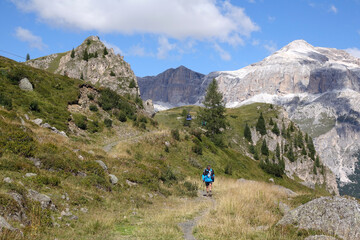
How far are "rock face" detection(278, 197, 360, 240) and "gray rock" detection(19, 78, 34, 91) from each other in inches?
1407

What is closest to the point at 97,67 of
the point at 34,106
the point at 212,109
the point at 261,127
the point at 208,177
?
the point at 212,109

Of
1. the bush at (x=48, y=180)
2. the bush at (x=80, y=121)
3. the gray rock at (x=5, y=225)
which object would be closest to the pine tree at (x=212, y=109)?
the bush at (x=80, y=121)

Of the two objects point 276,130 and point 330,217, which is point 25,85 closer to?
point 330,217

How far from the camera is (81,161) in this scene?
17078mm

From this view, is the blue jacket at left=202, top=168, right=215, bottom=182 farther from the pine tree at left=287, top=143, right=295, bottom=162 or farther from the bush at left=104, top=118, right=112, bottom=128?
the pine tree at left=287, top=143, right=295, bottom=162

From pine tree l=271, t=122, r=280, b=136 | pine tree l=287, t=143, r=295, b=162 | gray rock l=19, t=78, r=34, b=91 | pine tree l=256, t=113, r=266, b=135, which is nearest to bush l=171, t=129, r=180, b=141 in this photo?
gray rock l=19, t=78, r=34, b=91

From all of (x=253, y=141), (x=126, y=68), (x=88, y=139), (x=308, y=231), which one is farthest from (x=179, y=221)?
(x=253, y=141)

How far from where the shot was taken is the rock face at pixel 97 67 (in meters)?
108

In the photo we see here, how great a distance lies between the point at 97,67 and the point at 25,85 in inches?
3274

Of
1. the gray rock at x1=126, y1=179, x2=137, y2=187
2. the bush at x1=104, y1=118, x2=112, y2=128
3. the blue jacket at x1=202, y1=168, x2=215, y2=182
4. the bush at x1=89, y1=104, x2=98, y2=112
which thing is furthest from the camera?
the bush at x1=89, y1=104, x2=98, y2=112

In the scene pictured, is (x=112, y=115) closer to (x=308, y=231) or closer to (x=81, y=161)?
(x=81, y=161)

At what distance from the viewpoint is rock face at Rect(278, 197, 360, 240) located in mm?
9180

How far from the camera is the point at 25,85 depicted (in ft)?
114

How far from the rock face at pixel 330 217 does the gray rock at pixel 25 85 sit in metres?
35.7
